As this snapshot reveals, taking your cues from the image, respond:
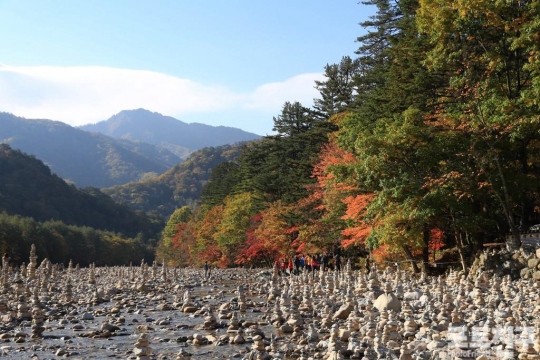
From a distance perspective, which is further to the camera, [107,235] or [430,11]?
[107,235]

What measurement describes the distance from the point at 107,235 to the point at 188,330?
10507 centimetres

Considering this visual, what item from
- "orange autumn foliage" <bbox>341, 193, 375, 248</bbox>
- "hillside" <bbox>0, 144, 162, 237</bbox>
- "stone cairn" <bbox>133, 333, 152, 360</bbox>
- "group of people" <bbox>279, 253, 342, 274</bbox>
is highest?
"hillside" <bbox>0, 144, 162, 237</bbox>

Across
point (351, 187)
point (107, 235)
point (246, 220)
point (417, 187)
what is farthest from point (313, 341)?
point (107, 235)

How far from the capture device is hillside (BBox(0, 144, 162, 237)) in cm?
12425

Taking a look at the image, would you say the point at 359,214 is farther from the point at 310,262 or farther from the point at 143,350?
the point at 143,350

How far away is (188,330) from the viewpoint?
16203 millimetres

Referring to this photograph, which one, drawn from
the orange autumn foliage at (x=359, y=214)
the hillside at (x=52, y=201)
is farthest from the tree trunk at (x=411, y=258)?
the hillside at (x=52, y=201)

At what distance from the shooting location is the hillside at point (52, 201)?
124 m

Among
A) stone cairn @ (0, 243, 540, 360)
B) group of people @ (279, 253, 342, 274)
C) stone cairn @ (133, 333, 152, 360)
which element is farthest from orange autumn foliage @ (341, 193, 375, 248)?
stone cairn @ (133, 333, 152, 360)

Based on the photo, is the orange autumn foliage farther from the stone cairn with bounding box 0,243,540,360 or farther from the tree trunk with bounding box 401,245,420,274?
the stone cairn with bounding box 0,243,540,360

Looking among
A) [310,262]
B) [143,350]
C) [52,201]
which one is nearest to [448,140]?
[143,350]

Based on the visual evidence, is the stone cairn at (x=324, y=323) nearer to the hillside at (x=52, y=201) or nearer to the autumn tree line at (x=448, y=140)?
the autumn tree line at (x=448, y=140)

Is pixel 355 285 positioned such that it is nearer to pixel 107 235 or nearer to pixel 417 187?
pixel 417 187

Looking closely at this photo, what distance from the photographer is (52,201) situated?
13350 centimetres
